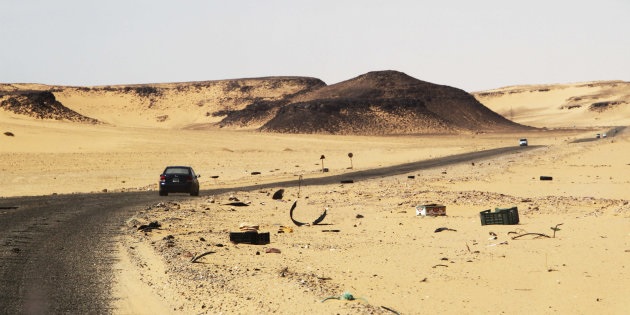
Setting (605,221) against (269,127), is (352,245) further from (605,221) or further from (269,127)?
(269,127)

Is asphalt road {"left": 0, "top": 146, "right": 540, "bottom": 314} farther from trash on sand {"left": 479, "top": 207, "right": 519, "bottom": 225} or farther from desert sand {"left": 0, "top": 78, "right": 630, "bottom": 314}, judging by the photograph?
trash on sand {"left": 479, "top": 207, "right": 519, "bottom": 225}

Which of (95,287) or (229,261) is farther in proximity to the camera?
(229,261)

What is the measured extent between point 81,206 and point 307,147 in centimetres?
6830

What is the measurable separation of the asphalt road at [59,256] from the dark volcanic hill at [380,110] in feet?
406

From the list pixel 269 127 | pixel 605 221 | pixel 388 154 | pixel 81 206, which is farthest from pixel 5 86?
pixel 605 221

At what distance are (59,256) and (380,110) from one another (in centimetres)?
14935

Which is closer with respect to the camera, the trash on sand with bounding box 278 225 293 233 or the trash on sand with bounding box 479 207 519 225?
the trash on sand with bounding box 479 207 519 225

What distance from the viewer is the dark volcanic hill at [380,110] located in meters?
155

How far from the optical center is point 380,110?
164 meters

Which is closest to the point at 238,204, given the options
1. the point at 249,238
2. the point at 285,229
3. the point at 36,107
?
the point at 285,229

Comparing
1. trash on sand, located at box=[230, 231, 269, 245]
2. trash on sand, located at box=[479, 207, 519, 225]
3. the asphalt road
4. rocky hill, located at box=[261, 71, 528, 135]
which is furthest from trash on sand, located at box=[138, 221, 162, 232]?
rocky hill, located at box=[261, 71, 528, 135]

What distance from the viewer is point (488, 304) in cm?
1138

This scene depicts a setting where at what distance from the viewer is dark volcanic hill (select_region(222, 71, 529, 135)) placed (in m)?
155

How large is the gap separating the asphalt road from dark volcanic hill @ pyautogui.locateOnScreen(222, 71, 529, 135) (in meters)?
124
